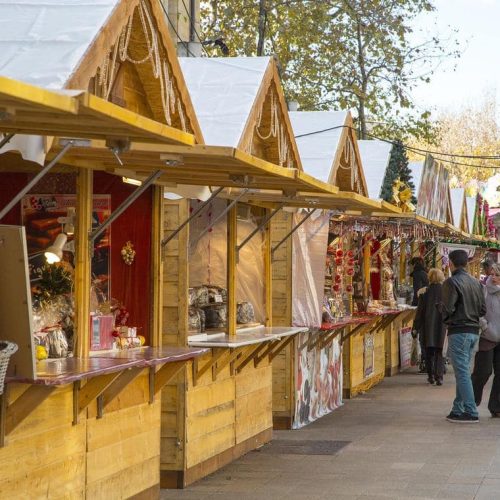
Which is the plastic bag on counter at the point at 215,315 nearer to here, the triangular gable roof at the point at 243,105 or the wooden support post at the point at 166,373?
the triangular gable roof at the point at 243,105

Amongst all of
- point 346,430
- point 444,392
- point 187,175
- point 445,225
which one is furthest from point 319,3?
point 187,175

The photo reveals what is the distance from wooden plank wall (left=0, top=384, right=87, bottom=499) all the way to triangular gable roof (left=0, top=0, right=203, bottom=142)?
5.69 feet

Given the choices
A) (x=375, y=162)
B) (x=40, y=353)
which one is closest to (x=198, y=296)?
(x=40, y=353)

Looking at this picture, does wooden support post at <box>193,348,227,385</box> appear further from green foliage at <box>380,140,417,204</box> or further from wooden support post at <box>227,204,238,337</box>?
green foliage at <box>380,140,417,204</box>

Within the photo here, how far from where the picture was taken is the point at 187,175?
8844 millimetres

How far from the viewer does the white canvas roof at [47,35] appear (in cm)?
669

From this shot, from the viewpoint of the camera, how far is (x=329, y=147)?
1382 cm

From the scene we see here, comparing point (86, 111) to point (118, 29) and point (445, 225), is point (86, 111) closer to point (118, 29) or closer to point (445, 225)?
point (118, 29)

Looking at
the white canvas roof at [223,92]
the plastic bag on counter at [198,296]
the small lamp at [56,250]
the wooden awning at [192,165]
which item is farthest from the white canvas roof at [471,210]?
the small lamp at [56,250]

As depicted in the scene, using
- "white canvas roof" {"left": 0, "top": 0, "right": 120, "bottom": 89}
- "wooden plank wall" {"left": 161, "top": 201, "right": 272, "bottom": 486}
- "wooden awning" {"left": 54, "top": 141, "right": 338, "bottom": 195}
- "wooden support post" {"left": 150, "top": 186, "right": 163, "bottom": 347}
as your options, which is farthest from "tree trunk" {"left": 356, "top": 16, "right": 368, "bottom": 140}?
"white canvas roof" {"left": 0, "top": 0, "right": 120, "bottom": 89}

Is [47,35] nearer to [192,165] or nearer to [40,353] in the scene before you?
[192,165]

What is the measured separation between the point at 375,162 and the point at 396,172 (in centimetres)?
39

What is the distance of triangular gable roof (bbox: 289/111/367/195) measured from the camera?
13570mm

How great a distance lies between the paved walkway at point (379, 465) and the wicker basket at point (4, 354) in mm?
3624
